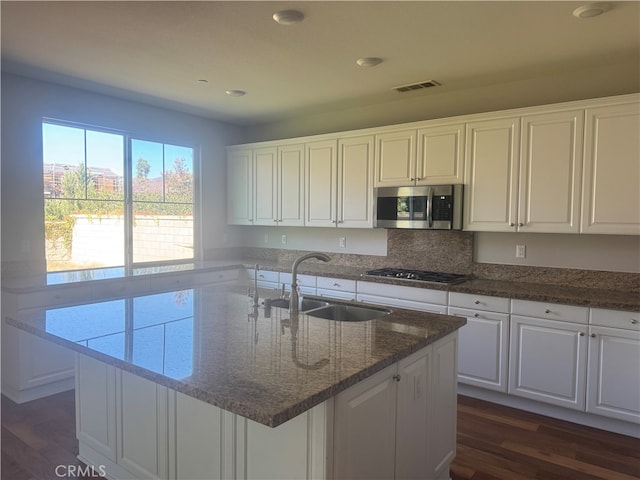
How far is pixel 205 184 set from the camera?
5164 mm

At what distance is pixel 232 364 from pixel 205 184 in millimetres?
3979

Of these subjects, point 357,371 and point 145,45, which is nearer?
point 357,371

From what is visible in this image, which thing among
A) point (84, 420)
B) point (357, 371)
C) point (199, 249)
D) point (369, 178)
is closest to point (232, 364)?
point (357, 371)

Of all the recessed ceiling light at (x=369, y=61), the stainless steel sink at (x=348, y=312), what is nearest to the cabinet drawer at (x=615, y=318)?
the stainless steel sink at (x=348, y=312)

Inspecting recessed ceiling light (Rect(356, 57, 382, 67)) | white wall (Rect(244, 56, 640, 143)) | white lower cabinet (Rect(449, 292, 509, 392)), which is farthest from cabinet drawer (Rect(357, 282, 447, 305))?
recessed ceiling light (Rect(356, 57, 382, 67))

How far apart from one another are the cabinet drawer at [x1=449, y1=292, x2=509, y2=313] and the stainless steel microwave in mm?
607

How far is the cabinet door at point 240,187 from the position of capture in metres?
5.14

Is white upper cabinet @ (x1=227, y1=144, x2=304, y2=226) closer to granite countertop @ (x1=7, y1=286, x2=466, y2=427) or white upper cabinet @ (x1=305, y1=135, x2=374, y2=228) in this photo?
white upper cabinet @ (x1=305, y1=135, x2=374, y2=228)

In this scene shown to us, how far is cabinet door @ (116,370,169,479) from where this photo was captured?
1.89m

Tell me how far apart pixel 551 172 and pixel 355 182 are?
68.5 inches

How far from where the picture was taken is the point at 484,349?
330 centimetres

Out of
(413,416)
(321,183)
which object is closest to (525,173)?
(321,183)

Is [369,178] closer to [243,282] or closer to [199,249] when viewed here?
[243,282]

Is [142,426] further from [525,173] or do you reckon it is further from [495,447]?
[525,173]
